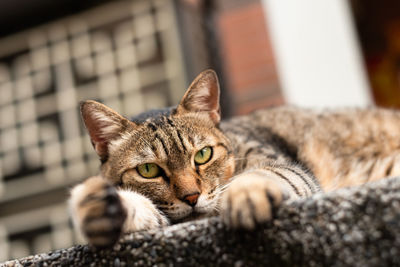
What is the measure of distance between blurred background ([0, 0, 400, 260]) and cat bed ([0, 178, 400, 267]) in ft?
7.21

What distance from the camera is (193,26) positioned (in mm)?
3100

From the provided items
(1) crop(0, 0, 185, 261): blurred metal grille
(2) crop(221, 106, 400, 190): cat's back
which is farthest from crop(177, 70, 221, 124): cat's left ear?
(1) crop(0, 0, 185, 261): blurred metal grille

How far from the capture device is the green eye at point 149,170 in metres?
1.04

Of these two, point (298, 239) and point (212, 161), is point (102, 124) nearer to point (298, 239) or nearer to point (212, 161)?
point (212, 161)

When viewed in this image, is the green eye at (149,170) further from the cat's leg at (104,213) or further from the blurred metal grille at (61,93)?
the blurred metal grille at (61,93)

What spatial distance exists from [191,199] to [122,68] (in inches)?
98.7

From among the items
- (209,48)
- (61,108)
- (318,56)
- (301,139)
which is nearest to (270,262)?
(301,139)

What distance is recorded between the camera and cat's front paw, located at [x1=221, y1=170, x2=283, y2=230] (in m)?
0.63

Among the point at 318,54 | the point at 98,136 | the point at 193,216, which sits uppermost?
the point at 318,54

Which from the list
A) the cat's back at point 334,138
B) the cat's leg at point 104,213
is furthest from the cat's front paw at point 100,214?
the cat's back at point 334,138

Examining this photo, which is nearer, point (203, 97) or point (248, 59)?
point (203, 97)

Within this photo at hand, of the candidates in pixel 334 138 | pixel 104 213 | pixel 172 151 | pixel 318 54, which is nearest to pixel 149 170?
pixel 172 151

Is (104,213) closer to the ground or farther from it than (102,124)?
closer to the ground

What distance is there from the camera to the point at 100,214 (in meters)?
0.69
